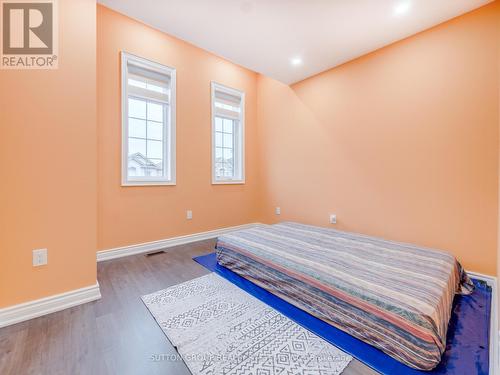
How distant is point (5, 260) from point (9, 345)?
0.56 meters

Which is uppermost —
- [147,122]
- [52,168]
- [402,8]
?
[402,8]

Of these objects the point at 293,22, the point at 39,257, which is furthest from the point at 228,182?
the point at 39,257

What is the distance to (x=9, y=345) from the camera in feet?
4.48

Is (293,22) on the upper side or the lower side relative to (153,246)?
upper

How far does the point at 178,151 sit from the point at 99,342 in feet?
8.10

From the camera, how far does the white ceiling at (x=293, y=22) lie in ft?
7.01

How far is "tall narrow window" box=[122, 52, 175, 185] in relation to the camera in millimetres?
2906

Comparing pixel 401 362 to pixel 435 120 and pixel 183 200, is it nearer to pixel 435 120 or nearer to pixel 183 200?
pixel 435 120

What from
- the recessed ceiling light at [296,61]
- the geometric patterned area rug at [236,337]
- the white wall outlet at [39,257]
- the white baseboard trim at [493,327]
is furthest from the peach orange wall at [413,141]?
the white wall outlet at [39,257]

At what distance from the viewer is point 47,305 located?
1.71 metres

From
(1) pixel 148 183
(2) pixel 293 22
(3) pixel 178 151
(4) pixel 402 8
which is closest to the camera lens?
(4) pixel 402 8

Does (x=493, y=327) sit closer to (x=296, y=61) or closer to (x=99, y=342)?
(x=99, y=342)

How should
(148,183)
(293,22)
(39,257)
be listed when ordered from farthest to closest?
(148,183) < (293,22) < (39,257)

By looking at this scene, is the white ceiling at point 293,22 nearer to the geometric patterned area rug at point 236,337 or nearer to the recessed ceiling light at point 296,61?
the recessed ceiling light at point 296,61
